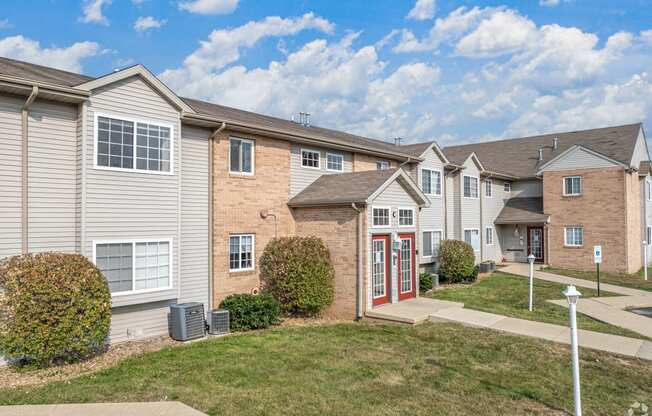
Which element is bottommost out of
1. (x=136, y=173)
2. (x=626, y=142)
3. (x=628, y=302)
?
(x=628, y=302)

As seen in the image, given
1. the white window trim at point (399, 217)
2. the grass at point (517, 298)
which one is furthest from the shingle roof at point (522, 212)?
the white window trim at point (399, 217)

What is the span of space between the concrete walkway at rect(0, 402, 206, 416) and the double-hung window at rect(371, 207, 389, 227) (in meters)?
8.25

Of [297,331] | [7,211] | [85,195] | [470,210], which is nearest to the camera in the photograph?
[7,211]

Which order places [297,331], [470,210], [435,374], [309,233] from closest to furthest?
[435,374] < [297,331] < [309,233] < [470,210]

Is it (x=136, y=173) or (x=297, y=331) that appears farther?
(x=297, y=331)

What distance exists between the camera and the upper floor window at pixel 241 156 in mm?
12781

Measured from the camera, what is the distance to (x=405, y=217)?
49.5ft

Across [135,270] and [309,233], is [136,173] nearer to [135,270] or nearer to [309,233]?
[135,270]

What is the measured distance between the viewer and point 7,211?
28.6 ft

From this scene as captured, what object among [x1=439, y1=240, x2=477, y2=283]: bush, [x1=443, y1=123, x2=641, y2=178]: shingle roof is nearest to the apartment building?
[x1=439, y1=240, x2=477, y2=283]: bush

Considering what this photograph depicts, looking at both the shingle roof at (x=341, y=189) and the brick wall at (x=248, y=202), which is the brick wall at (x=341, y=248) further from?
the brick wall at (x=248, y=202)

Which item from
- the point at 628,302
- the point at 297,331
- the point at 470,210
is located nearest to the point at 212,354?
the point at 297,331

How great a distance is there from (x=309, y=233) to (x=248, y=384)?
7.09 meters

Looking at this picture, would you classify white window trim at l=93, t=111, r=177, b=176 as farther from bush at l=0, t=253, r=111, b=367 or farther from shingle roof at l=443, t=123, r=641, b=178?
shingle roof at l=443, t=123, r=641, b=178
